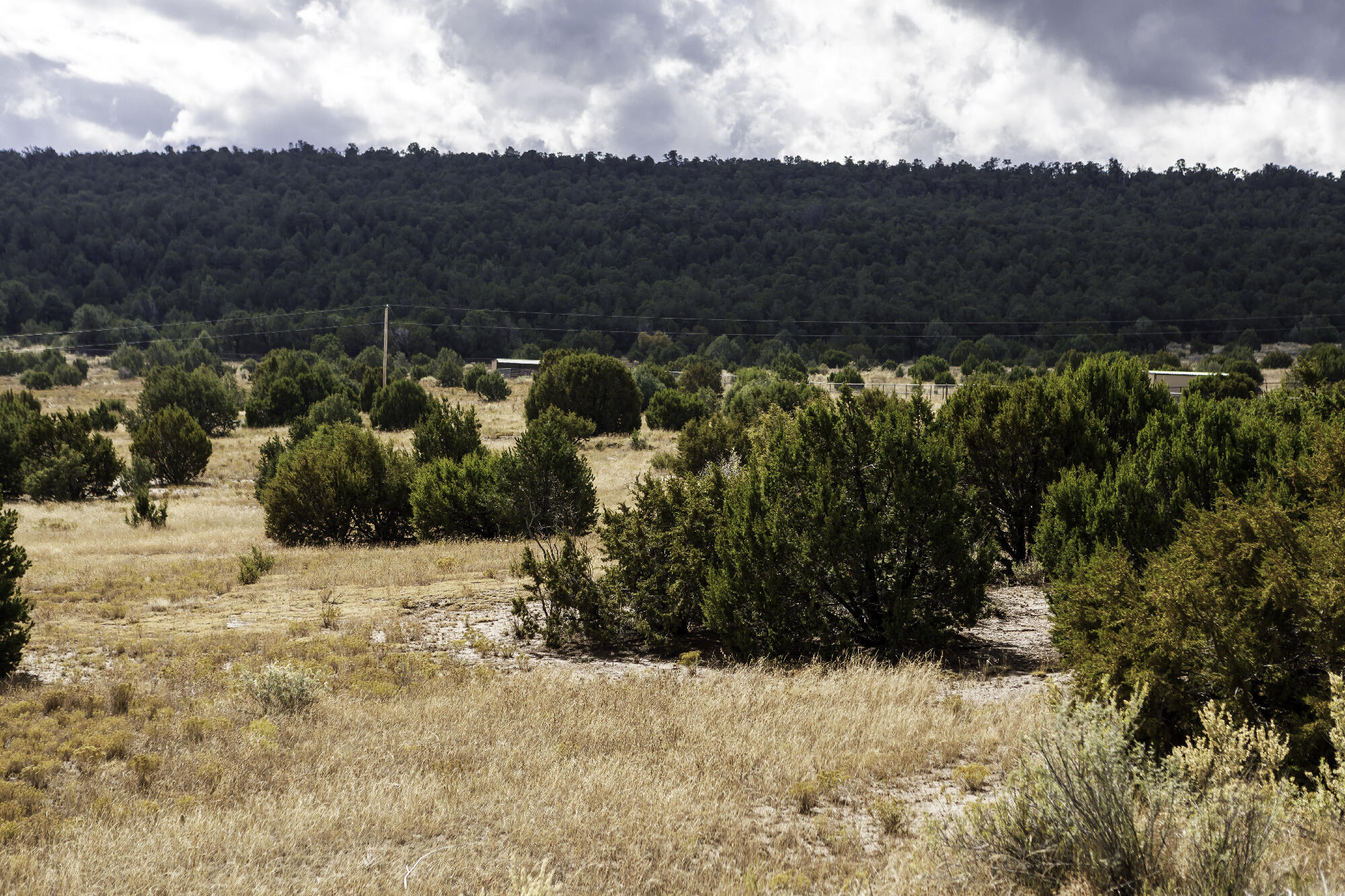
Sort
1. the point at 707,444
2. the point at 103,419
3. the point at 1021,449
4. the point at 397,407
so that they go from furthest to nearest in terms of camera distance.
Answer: the point at 397,407 → the point at 103,419 → the point at 707,444 → the point at 1021,449

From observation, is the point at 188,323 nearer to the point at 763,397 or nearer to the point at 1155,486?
the point at 763,397

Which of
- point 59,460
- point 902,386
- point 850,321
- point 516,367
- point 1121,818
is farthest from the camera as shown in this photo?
point 850,321

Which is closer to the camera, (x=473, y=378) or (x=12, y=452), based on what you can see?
(x=12, y=452)

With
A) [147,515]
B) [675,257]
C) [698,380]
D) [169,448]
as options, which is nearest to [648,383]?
[698,380]

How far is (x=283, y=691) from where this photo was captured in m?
7.51

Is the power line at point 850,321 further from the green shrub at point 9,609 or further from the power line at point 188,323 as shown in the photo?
the green shrub at point 9,609

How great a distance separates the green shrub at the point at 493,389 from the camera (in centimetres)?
5747

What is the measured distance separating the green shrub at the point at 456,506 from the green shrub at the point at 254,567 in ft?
12.6

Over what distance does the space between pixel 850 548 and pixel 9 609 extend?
858 centimetres

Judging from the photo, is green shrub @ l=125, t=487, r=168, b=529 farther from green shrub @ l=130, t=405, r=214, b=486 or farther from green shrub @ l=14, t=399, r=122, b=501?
green shrub @ l=130, t=405, r=214, b=486

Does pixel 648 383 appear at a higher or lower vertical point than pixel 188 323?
lower

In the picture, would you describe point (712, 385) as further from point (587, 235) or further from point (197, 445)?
point (587, 235)

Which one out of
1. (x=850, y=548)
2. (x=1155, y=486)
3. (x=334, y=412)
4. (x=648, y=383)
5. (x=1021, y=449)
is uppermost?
(x=648, y=383)

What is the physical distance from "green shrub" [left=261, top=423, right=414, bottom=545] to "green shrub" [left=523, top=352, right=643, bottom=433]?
835 inches
